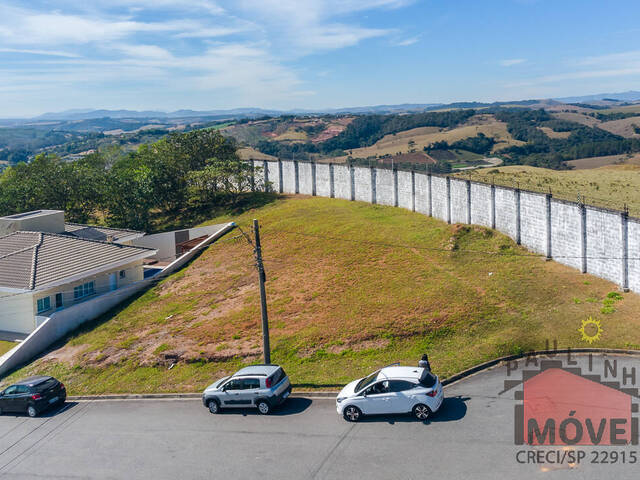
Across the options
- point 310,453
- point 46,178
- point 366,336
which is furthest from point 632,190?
point 46,178

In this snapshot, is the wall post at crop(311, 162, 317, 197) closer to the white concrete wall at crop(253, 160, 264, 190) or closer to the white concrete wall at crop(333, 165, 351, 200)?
the white concrete wall at crop(333, 165, 351, 200)

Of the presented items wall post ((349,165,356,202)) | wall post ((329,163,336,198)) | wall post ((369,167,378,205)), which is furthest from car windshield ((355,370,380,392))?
wall post ((329,163,336,198))

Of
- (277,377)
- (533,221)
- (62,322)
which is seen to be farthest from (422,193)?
(62,322)

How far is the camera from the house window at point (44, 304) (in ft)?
98.9

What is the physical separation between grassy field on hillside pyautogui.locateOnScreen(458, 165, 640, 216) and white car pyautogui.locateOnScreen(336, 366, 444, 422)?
2096 cm

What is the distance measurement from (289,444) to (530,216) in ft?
60.3

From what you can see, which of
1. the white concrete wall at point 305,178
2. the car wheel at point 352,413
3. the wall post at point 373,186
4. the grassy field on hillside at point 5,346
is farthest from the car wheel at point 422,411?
the white concrete wall at point 305,178

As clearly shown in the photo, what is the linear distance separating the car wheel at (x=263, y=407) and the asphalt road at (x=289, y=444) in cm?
22

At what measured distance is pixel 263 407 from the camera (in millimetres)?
17266

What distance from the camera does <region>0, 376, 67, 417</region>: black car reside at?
20125 mm

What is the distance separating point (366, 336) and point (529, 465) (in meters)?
10.0

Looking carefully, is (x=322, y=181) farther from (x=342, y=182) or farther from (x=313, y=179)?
(x=342, y=182)

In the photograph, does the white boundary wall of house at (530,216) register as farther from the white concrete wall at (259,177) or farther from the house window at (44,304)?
the house window at (44,304)

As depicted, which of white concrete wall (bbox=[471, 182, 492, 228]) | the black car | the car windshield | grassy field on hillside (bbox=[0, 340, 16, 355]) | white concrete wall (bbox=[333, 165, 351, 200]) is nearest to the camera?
the car windshield
